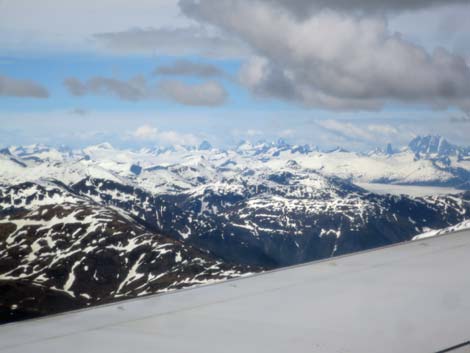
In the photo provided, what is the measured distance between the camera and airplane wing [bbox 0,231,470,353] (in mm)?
10617

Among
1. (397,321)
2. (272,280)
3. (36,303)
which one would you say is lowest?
(36,303)

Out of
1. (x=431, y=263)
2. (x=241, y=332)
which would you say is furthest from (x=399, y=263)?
(x=241, y=332)

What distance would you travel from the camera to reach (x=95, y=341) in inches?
444

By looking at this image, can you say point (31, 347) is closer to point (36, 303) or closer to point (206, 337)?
point (206, 337)

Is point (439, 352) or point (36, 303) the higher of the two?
point (439, 352)

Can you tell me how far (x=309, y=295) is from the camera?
47.6 feet

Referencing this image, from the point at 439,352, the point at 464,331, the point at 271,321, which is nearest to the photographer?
the point at 439,352

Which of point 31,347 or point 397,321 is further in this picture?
point 397,321

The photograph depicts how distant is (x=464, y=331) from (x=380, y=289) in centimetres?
352

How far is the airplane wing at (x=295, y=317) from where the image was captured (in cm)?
1062

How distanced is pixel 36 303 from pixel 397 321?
198179 millimetres

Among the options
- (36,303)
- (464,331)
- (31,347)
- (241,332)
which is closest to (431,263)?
(464,331)

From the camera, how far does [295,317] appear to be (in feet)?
41.2

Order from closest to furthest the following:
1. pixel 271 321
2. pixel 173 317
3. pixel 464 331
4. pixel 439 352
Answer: pixel 439 352 → pixel 464 331 → pixel 271 321 → pixel 173 317
